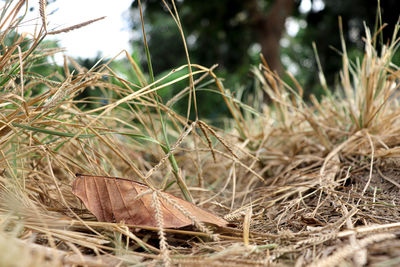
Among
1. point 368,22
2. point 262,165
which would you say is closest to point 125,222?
point 262,165

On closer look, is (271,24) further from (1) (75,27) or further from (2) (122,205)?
(2) (122,205)

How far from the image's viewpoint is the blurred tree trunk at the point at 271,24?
389cm

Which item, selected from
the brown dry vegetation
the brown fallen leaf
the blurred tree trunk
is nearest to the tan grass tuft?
the brown dry vegetation

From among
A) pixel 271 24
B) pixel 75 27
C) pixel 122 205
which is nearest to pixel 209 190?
pixel 122 205

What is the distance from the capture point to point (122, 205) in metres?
0.59

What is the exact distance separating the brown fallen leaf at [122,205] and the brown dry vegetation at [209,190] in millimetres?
25

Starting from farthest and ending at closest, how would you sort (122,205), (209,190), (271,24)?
(271,24)
(209,190)
(122,205)

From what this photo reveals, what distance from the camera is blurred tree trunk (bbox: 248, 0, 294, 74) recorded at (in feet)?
12.8

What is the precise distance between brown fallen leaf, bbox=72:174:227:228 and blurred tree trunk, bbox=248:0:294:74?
139 inches

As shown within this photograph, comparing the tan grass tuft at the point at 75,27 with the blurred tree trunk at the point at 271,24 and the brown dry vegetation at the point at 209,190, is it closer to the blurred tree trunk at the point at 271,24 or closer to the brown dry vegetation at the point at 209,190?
the brown dry vegetation at the point at 209,190

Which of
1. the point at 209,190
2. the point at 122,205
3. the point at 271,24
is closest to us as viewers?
the point at 122,205

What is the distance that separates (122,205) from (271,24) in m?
3.85

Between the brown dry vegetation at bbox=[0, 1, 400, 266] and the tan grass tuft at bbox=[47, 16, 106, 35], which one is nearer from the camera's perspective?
the brown dry vegetation at bbox=[0, 1, 400, 266]

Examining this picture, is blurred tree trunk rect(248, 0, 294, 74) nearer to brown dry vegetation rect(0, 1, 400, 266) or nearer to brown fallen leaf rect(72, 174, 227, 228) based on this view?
brown dry vegetation rect(0, 1, 400, 266)
